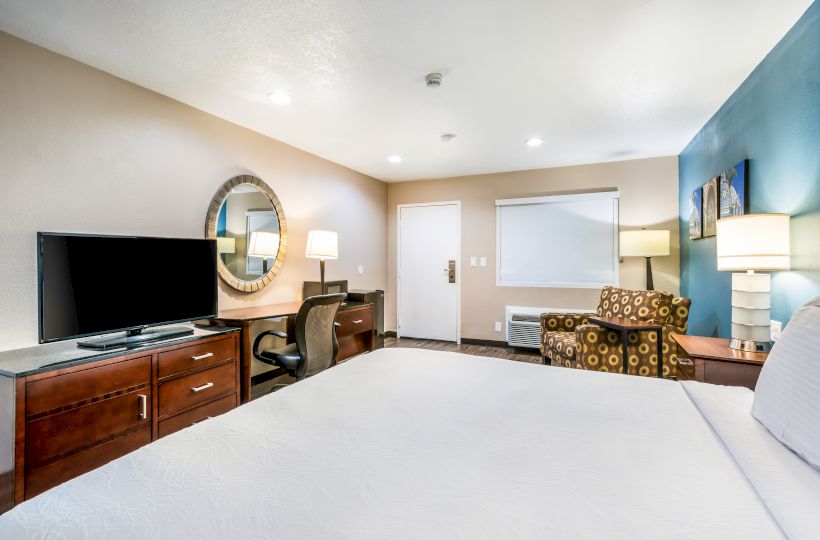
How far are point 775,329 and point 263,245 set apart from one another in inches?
145

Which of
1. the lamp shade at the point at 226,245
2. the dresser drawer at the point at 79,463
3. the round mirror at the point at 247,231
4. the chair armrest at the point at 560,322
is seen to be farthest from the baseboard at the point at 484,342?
the dresser drawer at the point at 79,463

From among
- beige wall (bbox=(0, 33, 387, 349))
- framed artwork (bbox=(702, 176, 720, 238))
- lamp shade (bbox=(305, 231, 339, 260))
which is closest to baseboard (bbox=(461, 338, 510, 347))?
lamp shade (bbox=(305, 231, 339, 260))

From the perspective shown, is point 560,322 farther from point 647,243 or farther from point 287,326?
point 287,326

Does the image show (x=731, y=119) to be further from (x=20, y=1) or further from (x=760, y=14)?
(x=20, y=1)

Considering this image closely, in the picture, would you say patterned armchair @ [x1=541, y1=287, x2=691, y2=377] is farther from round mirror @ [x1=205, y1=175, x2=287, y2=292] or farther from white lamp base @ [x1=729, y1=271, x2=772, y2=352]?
round mirror @ [x1=205, y1=175, x2=287, y2=292]

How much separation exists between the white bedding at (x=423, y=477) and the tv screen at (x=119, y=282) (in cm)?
137

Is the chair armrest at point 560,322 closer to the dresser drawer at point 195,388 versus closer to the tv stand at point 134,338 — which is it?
the dresser drawer at point 195,388

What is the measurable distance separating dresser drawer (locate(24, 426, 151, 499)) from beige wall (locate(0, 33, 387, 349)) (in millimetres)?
725

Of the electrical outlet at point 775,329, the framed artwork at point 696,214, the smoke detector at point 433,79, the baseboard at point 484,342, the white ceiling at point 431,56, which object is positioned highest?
the white ceiling at point 431,56

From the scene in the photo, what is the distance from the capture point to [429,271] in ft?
17.7

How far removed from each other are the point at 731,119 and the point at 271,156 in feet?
12.4

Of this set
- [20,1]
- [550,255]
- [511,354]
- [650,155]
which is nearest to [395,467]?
[20,1]

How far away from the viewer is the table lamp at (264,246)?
11.2ft

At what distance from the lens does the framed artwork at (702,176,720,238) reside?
116 inches
